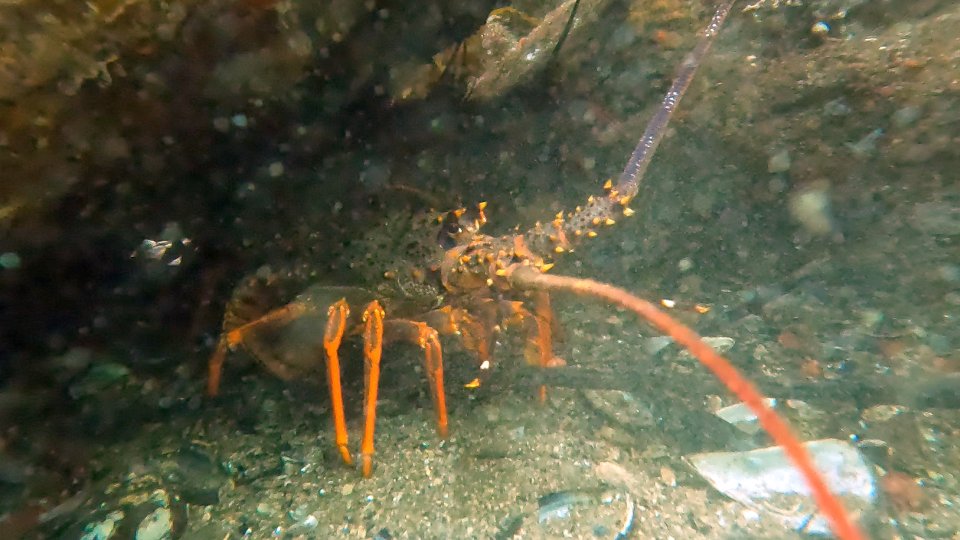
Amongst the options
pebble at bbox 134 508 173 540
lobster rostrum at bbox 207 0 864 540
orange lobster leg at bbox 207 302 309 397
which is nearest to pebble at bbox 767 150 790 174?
lobster rostrum at bbox 207 0 864 540

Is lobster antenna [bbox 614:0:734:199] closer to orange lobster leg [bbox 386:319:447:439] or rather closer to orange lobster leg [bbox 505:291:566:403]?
orange lobster leg [bbox 505:291:566:403]

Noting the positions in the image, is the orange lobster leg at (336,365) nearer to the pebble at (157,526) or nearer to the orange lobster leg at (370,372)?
the orange lobster leg at (370,372)

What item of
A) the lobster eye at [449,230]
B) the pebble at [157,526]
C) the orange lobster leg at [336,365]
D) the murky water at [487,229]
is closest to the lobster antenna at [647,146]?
the murky water at [487,229]

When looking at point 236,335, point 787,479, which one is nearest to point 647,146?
point 787,479

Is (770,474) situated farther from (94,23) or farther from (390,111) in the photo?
(94,23)

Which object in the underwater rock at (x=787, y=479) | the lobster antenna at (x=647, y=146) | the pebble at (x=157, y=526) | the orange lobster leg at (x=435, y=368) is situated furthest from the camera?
the orange lobster leg at (x=435, y=368)
